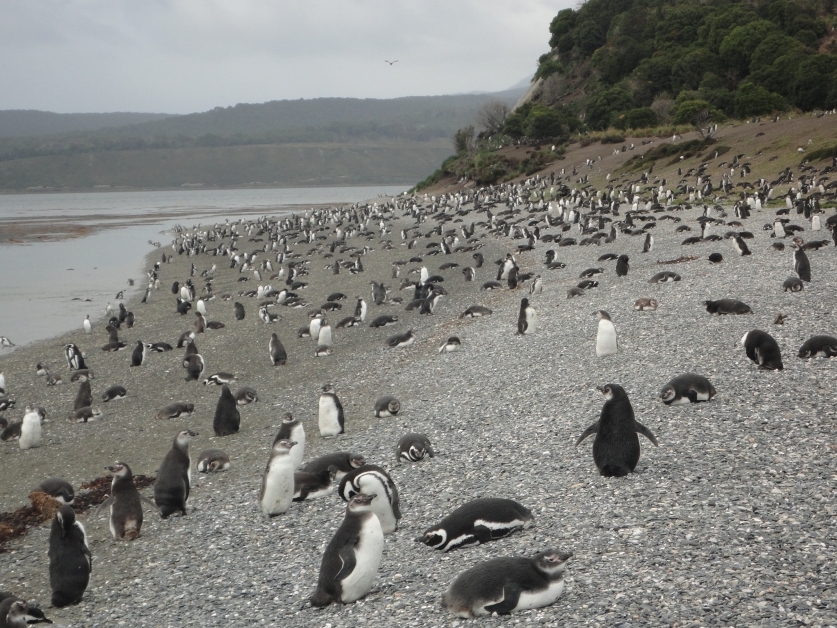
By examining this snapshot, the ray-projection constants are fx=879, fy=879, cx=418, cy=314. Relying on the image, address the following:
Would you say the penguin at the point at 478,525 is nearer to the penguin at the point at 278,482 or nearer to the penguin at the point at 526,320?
the penguin at the point at 278,482

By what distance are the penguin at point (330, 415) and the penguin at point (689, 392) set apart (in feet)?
13.0

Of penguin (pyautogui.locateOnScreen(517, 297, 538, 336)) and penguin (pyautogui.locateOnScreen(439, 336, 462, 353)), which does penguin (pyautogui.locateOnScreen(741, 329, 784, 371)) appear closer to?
penguin (pyautogui.locateOnScreen(517, 297, 538, 336))

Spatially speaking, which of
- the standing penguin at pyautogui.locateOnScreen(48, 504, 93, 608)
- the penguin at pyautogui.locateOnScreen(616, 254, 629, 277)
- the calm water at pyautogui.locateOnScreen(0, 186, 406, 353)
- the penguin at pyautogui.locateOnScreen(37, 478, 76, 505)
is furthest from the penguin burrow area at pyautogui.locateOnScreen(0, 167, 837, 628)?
the calm water at pyautogui.locateOnScreen(0, 186, 406, 353)

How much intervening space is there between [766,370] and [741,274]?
307 inches

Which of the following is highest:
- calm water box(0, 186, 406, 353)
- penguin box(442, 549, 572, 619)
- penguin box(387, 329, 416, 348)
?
A: penguin box(442, 549, 572, 619)

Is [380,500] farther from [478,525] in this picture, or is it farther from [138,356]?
[138,356]

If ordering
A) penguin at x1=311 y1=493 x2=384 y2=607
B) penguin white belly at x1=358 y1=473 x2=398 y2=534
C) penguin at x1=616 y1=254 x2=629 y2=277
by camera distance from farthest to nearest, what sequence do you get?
penguin at x1=616 y1=254 x2=629 y2=277, penguin white belly at x1=358 y1=473 x2=398 y2=534, penguin at x1=311 y1=493 x2=384 y2=607

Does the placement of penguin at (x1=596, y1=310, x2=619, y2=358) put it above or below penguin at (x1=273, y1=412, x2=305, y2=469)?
above

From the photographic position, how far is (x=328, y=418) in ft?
35.9

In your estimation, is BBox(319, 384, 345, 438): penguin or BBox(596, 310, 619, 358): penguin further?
BBox(596, 310, 619, 358): penguin

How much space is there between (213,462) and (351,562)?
186 inches

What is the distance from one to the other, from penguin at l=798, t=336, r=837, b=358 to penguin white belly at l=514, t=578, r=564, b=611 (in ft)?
20.8

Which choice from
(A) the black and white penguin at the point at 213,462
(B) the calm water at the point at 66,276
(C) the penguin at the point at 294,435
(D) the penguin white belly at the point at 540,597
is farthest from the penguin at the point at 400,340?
(D) the penguin white belly at the point at 540,597

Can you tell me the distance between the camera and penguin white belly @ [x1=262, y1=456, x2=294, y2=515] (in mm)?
8164
